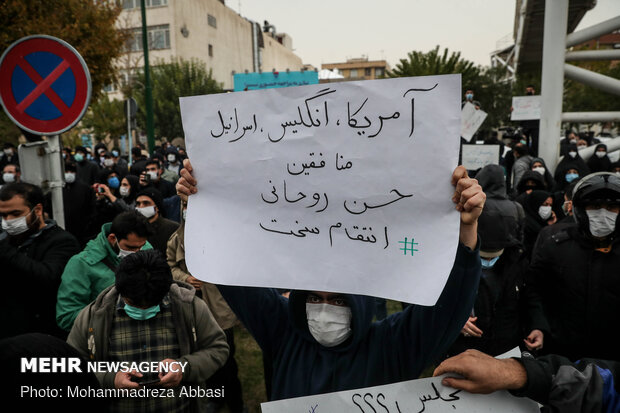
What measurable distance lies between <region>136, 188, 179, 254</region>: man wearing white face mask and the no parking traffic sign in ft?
3.82

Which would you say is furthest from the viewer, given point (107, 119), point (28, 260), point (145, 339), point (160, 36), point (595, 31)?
point (160, 36)

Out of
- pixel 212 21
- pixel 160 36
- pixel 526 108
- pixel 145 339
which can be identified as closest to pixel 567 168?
pixel 526 108

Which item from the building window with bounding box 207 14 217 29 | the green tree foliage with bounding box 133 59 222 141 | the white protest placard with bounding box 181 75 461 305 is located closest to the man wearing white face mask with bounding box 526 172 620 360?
the white protest placard with bounding box 181 75 461 305

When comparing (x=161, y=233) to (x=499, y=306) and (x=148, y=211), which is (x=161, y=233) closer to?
(x=148, y=211)

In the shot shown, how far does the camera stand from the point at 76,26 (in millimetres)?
9891

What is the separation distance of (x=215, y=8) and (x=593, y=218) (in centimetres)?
4136

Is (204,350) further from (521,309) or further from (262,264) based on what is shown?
(521,309)

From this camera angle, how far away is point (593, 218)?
2598 mm

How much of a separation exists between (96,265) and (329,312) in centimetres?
180

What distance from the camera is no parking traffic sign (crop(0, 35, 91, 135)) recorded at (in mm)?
3160

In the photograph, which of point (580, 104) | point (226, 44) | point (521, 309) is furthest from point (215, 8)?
point (521, 309)

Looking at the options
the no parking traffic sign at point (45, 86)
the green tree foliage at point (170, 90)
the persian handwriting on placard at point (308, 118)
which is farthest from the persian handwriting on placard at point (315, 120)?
the green tree foliage at point (170, 90)

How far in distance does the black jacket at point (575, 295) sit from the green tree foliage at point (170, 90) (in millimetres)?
26517

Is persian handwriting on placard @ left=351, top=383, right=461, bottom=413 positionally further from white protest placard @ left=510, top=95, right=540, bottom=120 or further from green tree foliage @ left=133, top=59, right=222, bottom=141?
green tree foliage @ left=133, top=59, right=222, bottom=141
